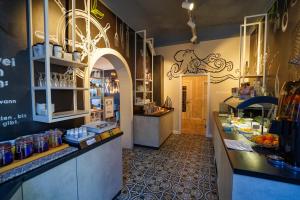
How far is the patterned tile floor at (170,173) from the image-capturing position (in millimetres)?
2285

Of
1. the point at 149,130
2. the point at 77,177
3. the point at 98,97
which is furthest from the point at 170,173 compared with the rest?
the point at 98,97

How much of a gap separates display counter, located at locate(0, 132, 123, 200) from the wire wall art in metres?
3.81

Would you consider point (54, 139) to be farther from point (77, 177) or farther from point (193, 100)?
point (193, 100)

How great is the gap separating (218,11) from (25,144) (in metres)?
4.39

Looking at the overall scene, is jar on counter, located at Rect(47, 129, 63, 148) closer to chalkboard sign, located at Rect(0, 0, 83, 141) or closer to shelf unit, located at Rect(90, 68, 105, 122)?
chalkboard sign, located at Rect(0, 0, 83, 141)

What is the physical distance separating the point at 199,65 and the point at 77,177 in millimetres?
4642

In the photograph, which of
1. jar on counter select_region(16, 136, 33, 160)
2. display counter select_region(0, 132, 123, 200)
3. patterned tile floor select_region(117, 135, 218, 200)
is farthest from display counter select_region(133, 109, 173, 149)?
jar on counter select_region(16, 136, 33, 160)

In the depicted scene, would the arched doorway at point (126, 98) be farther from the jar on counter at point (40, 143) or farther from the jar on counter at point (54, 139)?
the jar on counter at point (40, 143)

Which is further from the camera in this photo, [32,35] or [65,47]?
[65,47]

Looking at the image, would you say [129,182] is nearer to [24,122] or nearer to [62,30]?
[24,122]

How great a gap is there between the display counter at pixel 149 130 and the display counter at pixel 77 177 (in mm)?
1856

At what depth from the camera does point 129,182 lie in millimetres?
2551

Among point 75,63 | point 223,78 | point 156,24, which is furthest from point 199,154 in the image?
point 156,24

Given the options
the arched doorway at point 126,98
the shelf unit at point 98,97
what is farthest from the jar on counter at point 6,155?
the shelf unit at point 98,97
